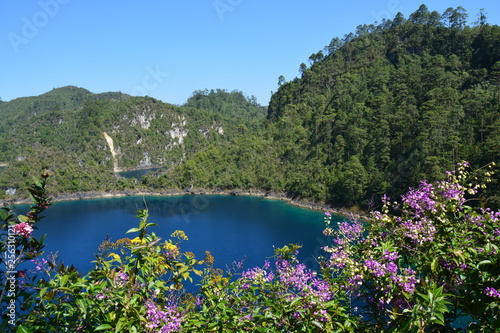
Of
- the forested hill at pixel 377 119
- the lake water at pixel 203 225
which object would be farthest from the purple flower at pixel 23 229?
the forested hill at pixel 377 119

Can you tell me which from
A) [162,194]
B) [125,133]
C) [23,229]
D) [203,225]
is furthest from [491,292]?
[125,133]

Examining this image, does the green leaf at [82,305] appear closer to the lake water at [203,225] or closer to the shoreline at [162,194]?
the lake water at [203,225]

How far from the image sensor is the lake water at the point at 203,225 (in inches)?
1036

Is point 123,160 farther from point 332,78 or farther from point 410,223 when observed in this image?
point 410,223

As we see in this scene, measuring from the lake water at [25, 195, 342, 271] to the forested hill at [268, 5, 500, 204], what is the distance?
741cm

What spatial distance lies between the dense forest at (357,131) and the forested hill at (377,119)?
15cm

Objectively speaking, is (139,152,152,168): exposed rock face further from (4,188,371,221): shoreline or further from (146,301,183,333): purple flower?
(146,301,183,333): purple flower

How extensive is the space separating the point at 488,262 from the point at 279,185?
162 ft

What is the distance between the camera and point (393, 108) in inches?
1527

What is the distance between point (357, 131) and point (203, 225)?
2122cm

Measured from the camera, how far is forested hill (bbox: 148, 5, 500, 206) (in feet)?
96.3

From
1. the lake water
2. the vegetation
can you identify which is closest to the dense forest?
the lake water

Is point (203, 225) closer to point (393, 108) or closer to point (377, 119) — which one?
point (377, 119)

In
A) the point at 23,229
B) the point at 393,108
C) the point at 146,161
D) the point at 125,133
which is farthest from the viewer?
the point at 125,133
